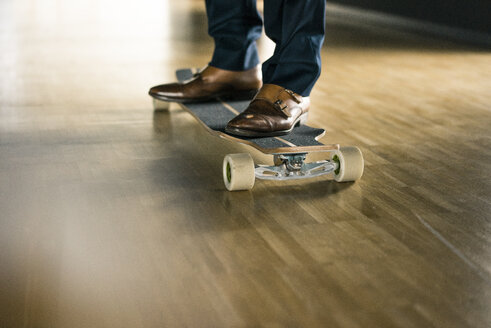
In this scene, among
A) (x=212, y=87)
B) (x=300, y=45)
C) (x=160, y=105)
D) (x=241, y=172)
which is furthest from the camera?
(x=160, y=105)

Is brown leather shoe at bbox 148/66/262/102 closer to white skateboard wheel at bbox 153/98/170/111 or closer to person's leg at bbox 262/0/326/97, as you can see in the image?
white skateboard wheel at bbox 153/98/170/111

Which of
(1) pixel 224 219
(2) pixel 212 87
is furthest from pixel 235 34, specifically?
(1) pixel 224 219

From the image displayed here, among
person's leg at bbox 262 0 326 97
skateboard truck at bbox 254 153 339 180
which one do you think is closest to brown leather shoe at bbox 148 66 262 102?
person's leg at bbox 262 0 326 97

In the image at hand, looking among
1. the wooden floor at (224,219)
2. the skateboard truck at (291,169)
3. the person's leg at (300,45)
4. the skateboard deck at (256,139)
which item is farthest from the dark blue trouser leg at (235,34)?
the skateboard truck at (291,169)

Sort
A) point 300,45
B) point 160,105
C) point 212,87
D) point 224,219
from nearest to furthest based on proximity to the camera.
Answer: point 224,219, point 300,45, point 212,87, point 160,105

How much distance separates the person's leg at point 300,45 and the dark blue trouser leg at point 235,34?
375mm

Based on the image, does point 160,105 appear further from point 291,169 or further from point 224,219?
point 224,219

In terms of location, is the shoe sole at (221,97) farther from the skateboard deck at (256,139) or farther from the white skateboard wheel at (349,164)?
the white skateboard wheel at (349,164)

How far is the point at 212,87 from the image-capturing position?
218 centimetres

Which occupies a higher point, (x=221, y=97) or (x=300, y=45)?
(x=300, y=45)

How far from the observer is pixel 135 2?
6.97 metres

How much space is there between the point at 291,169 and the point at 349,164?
0.15m

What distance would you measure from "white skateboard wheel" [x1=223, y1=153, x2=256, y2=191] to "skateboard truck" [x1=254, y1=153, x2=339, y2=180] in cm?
3

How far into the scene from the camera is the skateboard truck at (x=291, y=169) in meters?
1.68
